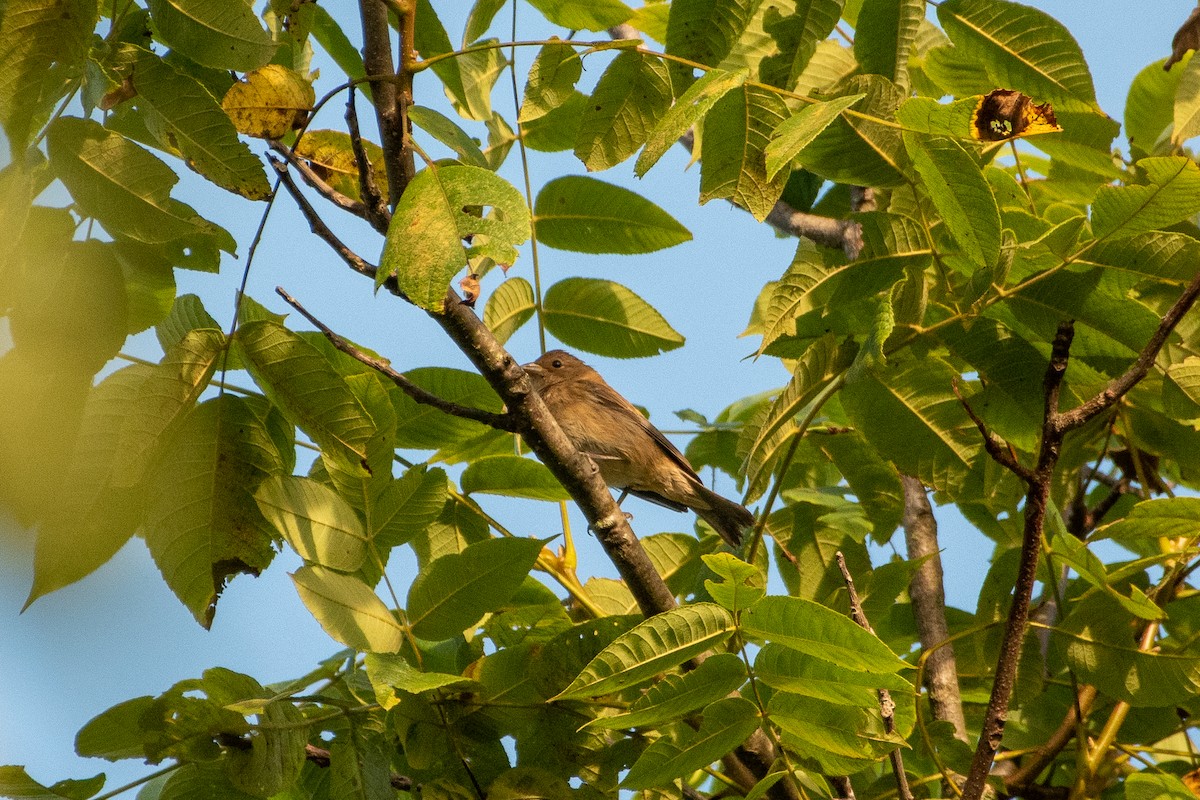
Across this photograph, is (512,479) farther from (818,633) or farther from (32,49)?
(32,49)

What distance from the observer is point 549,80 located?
3.01 m

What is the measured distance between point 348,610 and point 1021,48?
2.11 m

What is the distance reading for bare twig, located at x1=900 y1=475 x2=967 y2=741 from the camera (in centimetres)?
350

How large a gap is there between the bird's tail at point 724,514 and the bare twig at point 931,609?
5.49 feet

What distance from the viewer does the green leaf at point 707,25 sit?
2.71 meters

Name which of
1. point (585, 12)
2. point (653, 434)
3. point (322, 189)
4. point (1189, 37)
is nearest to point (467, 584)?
point (322, 189)

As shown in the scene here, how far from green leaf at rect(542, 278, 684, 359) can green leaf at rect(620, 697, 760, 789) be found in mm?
1550

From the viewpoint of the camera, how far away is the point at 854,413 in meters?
3.02

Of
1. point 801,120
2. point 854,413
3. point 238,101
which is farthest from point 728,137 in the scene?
point 238,101

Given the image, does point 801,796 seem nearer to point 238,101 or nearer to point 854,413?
point 854,413

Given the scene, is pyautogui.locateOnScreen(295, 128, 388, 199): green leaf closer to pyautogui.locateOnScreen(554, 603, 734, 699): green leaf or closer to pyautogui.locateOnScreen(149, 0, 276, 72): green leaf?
pyautogui.locateOnScreen(149, 0, 276, 72): green leaf

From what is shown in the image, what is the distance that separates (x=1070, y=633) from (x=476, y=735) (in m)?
1.55

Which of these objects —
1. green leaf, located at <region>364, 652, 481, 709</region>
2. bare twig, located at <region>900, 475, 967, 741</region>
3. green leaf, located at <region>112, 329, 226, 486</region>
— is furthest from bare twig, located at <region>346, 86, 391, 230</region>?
bare twig, located at <region>900, 475, 967, 741</region>

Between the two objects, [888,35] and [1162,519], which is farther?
[888,35]
